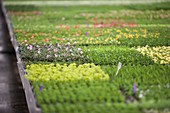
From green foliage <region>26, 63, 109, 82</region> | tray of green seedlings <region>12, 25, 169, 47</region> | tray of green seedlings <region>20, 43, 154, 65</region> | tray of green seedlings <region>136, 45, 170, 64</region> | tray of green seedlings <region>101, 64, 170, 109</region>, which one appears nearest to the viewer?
tray of green seedlings <region>101, 64, 170, 109</region>

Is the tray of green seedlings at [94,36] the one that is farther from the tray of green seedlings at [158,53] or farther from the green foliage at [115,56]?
the green foliage at [115,56]

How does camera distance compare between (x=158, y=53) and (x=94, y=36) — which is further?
(x=94, y=36)

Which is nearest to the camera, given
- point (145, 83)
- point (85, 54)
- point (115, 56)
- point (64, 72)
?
point (145, 83)

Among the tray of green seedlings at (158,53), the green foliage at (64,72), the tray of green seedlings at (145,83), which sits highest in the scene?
the green foliage at (64,72)

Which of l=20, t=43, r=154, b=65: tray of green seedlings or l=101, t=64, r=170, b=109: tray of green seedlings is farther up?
l=20, t=43, r=154, b=65: tray of green seedlings

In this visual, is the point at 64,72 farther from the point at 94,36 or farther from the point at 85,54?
the point at 94,36

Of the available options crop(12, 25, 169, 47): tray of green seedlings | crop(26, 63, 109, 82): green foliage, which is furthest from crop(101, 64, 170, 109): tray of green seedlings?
crop(12, 25, 169, 47): tray of green seedlings

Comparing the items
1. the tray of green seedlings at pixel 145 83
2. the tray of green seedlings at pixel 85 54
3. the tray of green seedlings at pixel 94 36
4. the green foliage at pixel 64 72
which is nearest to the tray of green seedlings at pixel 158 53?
the tray of green seedlings at pixel 85 54

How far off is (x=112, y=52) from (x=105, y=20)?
6.09 metres

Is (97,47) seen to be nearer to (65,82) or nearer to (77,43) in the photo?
(77,43)

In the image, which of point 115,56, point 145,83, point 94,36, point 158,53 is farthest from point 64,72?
point 94,36

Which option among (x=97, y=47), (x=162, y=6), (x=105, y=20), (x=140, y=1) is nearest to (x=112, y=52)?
(x=97, y=47)

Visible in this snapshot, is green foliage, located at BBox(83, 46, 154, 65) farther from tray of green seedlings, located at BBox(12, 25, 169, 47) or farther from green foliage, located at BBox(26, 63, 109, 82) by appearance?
tray of green seedlings, located at BBox(12, 25, 169, 47)

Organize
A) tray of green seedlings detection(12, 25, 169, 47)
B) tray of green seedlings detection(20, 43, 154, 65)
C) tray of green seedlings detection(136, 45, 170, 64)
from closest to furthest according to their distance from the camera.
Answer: tray of green seedlings detection(136, 45, 170, 64) → tray of green seedlings detection(20, 43, 154, 65) → tray of green seedlings detection(12, 25, 169, 47)
